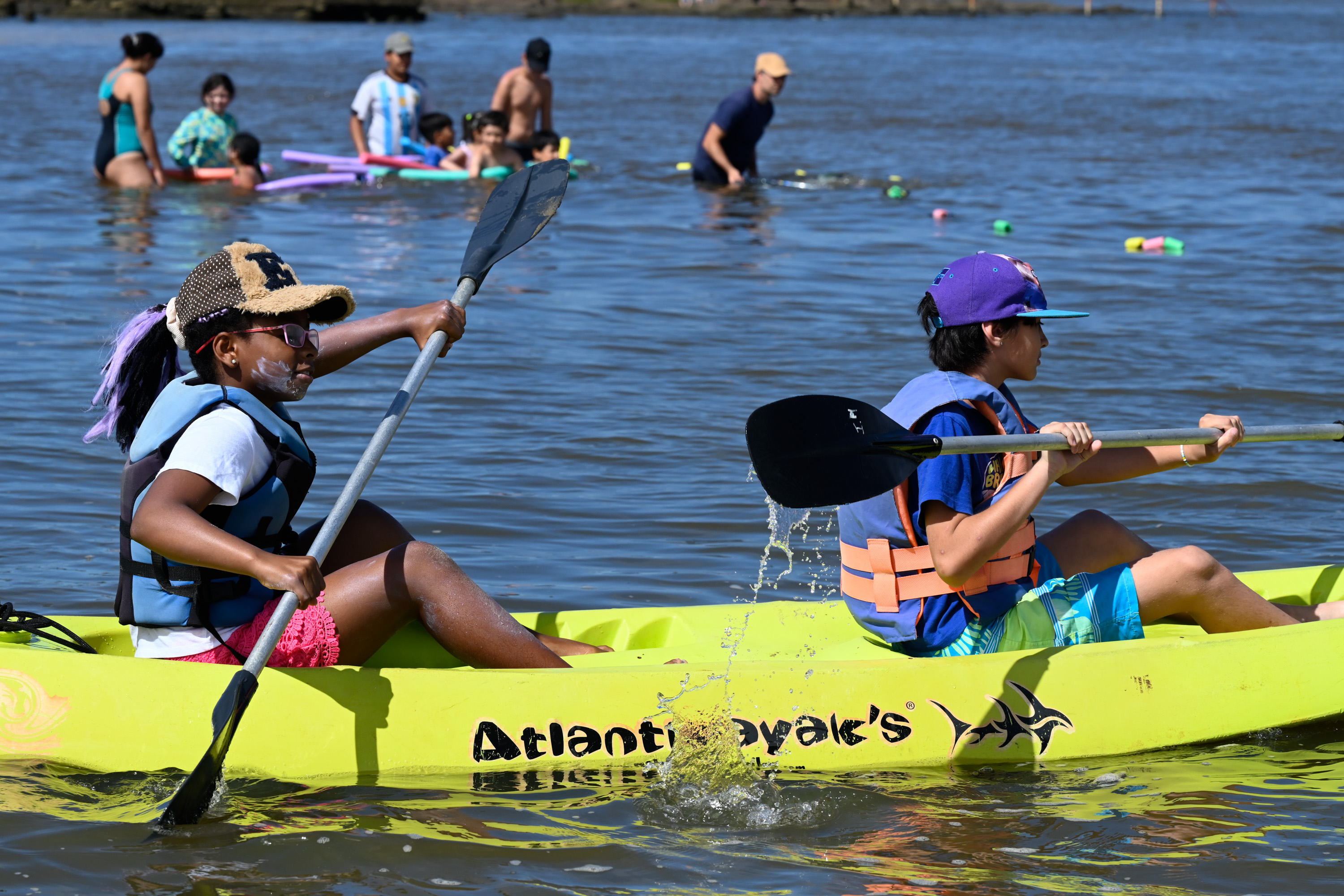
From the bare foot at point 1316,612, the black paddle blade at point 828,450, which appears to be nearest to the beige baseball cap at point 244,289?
the black paddle blade at point 828,450

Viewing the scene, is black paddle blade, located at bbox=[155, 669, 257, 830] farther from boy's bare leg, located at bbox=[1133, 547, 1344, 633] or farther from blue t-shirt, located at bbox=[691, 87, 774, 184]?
blue t-shirt, located at bbox=[691, 87, 774, 184]

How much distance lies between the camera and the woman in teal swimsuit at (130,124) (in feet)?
40.9

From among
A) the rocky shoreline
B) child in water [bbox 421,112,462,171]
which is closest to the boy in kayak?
child in water [bbox 421,112,462,171]

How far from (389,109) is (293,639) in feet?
36.6

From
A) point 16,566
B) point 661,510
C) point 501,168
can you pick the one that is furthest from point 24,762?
point 501,168

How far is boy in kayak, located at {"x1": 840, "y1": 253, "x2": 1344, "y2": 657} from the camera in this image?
3.54 m

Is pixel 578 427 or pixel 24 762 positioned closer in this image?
pixel 24 762

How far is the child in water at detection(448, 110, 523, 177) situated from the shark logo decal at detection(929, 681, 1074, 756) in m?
10.6

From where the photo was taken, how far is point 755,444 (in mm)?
3672

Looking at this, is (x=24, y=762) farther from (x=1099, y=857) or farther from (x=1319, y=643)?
(x=1319, y=643)

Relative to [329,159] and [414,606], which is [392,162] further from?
[414,606]

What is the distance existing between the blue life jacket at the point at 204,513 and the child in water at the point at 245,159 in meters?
10.5

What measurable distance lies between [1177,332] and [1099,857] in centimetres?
606

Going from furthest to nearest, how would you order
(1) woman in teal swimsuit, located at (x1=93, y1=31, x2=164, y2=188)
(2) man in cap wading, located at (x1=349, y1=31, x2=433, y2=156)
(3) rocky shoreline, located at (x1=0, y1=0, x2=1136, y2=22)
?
(3) rocky shoreline, located at (x1=0, y1=0, x2=1136, y2=22) < (2) man in cap wading, located at (x1=349, y1=31, x2=433, y2=156) < (1) woman in teal swimsuit, located at (x1=93, y1=31, x2=164, y2=188)
